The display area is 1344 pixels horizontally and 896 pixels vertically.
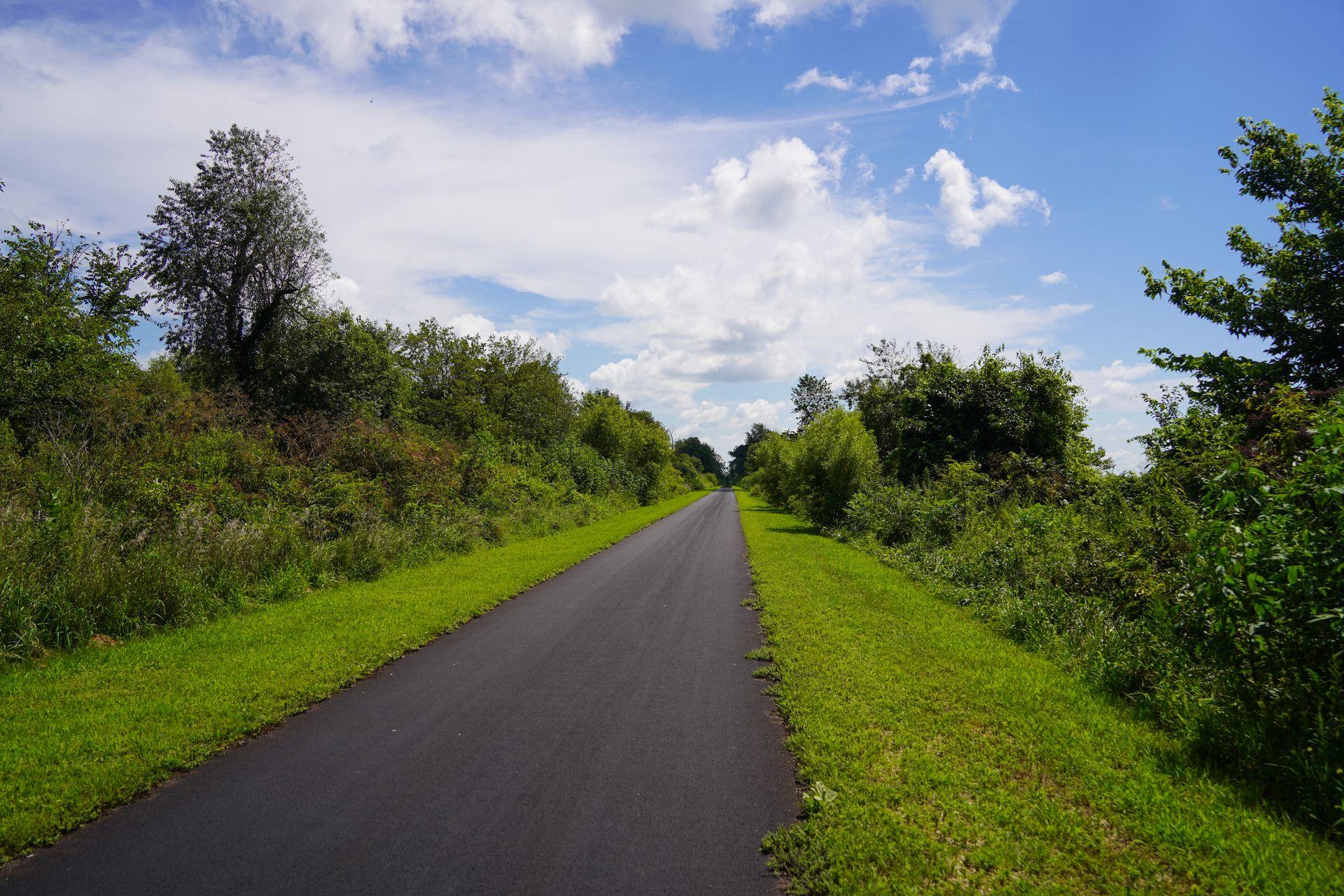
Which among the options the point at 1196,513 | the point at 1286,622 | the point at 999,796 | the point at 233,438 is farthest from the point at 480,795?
the point at 233,438

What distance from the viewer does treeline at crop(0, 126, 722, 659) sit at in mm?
8609

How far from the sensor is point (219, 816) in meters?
4.08

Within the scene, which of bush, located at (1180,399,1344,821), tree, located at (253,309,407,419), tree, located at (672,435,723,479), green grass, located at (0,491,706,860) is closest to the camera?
bush, located at (1180,399,1344,821)

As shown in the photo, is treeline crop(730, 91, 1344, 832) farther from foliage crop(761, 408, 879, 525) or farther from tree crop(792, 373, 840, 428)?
tree crop(792, 373, 840, 428)

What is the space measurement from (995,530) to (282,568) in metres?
13.6

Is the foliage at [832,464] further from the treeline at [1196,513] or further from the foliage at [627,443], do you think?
the foliage at [627,443]

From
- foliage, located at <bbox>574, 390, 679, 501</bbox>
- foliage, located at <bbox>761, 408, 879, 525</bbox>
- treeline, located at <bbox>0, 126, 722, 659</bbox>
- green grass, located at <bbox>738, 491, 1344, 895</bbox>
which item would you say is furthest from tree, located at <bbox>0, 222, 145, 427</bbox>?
foliage, located at <bbox>574, 390, 679, 501</bbox>

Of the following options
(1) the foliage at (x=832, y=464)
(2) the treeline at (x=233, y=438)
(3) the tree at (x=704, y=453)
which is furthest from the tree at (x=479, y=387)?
(3) the tree at (x=704, y=453)

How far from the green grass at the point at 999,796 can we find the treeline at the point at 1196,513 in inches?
20.1

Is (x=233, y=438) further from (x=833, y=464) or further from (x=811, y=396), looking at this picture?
(x=811, y=396)

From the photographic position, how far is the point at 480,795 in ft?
14.4

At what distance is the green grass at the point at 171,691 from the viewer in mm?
4312

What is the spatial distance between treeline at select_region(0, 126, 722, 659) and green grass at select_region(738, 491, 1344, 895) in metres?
8.39

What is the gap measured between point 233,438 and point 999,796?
15743mm
